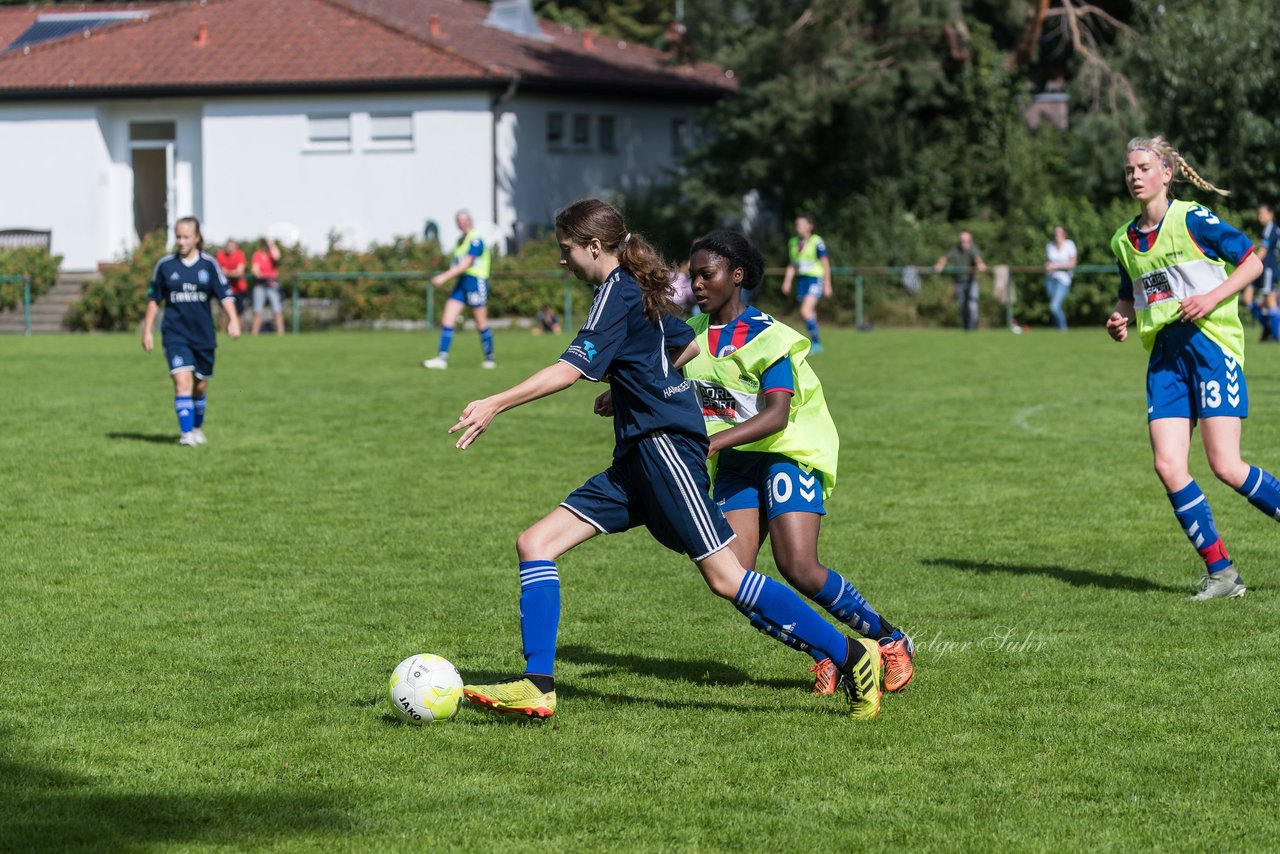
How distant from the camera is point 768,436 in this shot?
586 cm

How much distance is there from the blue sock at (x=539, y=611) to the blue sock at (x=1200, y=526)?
345 cm

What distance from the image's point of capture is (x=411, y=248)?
32.9m

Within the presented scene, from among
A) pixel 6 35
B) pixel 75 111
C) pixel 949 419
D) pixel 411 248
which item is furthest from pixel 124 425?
pixel 6 35

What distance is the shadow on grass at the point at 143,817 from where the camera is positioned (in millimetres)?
4555

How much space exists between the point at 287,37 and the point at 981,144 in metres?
15.7

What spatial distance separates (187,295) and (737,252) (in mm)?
8681

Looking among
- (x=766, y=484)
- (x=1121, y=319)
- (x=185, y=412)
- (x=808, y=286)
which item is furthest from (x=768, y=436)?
(x=808, y=286)

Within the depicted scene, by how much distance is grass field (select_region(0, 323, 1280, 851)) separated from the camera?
4777mm

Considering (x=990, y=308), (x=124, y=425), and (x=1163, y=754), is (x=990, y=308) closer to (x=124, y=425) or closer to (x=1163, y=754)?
(x=124, y=425)

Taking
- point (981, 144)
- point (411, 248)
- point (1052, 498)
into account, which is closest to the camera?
point (1052, 498)

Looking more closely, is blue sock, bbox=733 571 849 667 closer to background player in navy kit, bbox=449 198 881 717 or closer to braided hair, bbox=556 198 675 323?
background player in navy kit, bbox=449 198 881 717

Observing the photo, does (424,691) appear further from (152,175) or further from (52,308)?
(152,175)

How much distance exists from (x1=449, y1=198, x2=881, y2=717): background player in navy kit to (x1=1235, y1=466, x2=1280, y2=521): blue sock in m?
2.96

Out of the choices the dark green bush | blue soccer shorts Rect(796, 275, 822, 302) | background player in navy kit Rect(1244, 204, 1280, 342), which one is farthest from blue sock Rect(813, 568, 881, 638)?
the dark green bush
